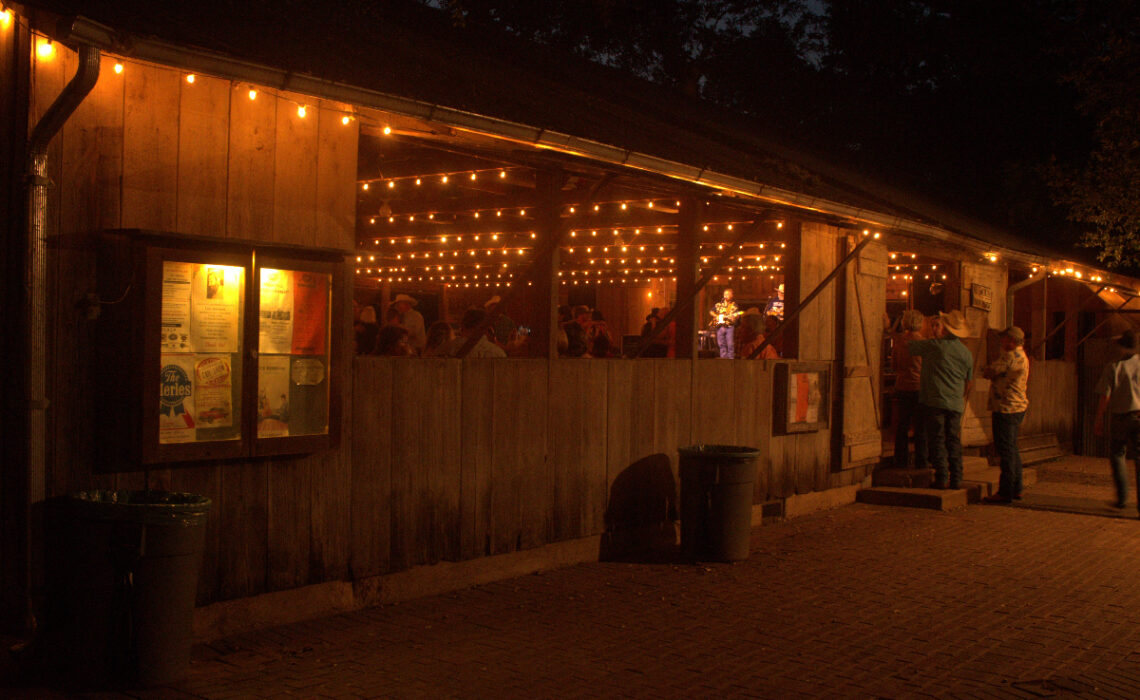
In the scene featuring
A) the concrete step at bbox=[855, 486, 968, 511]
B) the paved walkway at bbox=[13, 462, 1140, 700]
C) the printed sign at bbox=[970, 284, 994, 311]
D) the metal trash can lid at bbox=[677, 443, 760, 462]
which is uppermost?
the printed sign at bbox=[970, 284, 994, 311]

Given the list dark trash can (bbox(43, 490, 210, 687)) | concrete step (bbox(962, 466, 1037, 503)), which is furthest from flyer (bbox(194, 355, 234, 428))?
concrete step (bbox(962, 466, 1037, 503))

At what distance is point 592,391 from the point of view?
29.9 feet

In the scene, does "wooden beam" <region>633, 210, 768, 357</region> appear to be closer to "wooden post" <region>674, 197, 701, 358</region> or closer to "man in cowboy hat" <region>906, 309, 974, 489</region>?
"wooden post" <region>674, 197, 701, 358</region>

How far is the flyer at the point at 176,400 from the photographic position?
5863 mm

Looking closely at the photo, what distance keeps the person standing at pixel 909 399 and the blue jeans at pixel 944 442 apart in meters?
0.27

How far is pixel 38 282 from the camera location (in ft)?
17.7

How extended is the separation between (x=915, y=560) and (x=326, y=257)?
242 inches

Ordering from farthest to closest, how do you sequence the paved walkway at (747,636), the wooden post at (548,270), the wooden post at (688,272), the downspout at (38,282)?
the wooden post at (688,272), the wooden post at (548,270), the paved walkway at (747,636), the downspout at (38,282)

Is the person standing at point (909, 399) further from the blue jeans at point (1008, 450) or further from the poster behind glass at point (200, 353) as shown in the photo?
the poster behind glass at point (200, 353)

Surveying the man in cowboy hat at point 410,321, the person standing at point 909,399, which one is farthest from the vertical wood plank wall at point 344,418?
the person standing at point 909,399

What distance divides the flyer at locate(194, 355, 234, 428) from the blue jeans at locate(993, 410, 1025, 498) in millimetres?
10274

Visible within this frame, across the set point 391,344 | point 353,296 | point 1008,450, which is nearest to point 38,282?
point 353,296

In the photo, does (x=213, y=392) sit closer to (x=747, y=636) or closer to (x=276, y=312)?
(x=276, y=312)

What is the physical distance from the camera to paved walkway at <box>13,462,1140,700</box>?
5621mm
